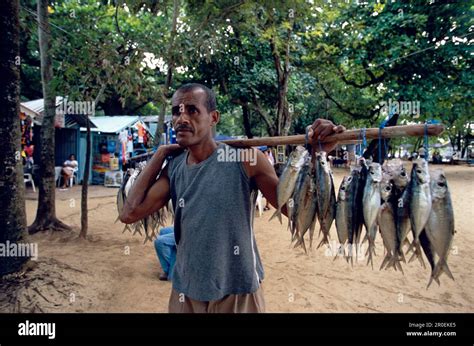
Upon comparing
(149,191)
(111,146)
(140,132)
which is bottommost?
(149,191)

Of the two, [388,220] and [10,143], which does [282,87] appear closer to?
[10,143]

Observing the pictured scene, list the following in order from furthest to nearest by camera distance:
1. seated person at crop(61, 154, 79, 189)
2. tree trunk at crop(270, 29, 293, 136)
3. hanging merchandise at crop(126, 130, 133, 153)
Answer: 1. hanging merchandise at crop(126, 130, 133, 153)
2. seated person at crop(61, 154, 79, 189)
3. tree trunk at crop(270, 29, 293, 136)

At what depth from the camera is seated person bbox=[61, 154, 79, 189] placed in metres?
14.1

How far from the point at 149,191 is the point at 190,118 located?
0.63 meters

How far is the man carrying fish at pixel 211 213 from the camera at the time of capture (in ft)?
6.77

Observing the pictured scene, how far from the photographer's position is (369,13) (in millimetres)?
13422

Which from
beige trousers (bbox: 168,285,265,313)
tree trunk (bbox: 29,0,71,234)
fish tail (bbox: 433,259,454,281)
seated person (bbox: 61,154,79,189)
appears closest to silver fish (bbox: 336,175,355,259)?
fish tail (bbox: 433,259,454,281)

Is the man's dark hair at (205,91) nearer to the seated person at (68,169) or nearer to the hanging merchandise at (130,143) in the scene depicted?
the seated person at (68,169)

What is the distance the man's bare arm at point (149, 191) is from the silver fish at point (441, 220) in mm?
1653

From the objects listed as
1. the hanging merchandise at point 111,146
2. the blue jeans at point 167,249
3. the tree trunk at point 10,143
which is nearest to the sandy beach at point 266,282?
the blue jeans at point 167,249

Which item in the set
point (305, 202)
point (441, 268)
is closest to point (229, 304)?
point (305, 202)

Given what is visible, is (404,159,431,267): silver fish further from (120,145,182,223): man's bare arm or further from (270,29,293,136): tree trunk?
(270,29,293,136): tree trunk

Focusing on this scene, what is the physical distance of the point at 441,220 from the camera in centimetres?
201

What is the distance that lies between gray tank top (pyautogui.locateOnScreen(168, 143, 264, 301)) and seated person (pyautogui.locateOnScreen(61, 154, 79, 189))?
44.5 ft
